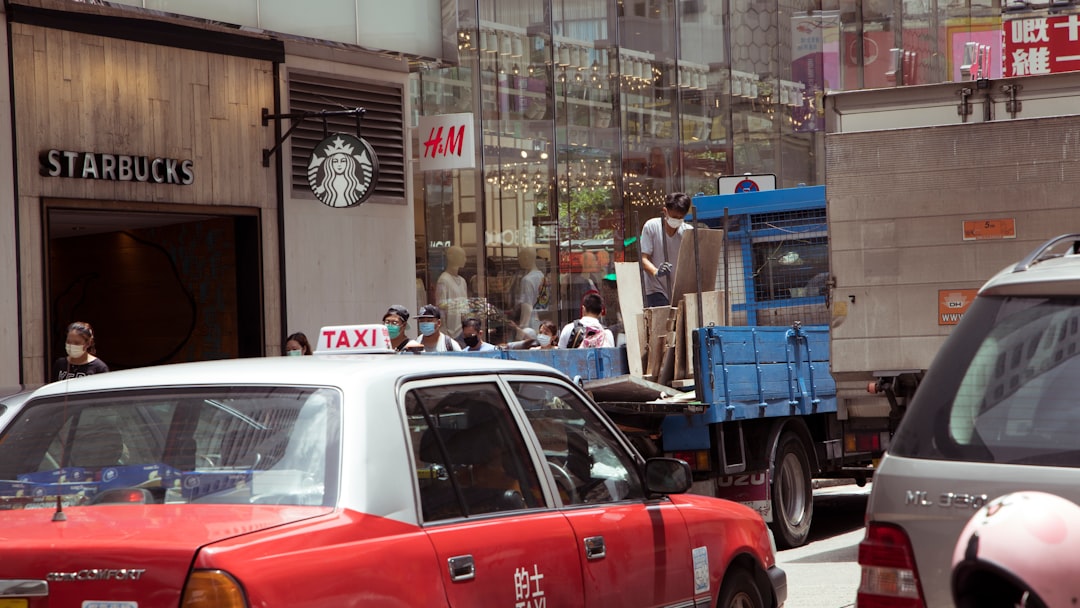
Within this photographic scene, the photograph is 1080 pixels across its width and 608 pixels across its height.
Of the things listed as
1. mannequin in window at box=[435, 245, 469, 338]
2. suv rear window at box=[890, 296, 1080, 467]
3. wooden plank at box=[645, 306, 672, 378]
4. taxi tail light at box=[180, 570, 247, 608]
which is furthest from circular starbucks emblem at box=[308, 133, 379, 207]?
suv rear window at box=[890, 296, 1080, 467]

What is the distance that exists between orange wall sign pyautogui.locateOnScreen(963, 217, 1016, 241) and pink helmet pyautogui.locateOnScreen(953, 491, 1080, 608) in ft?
23.5

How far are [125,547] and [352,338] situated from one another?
358 cm

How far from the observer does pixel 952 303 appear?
9.59 metres

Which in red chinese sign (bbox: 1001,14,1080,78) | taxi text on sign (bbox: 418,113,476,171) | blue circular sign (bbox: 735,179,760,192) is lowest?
blue circular sign (bbox: 735,179,760,192)

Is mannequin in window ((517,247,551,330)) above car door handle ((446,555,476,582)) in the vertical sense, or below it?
above

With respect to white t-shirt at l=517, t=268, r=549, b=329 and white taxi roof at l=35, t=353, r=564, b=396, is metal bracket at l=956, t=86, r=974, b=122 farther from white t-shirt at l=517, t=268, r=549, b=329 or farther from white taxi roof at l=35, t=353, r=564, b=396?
white t-shirt at l=517, t=268, r=549, b=329

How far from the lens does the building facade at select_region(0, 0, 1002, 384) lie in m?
13.3

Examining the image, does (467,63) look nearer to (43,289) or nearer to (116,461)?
(43,289)

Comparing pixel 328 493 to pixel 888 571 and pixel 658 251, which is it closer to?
pixel 888 571

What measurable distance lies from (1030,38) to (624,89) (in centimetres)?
653

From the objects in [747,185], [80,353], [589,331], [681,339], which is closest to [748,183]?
[747,185]

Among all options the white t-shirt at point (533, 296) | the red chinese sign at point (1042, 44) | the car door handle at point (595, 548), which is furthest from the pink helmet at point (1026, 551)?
the red chinese sign at point (1042, 44)

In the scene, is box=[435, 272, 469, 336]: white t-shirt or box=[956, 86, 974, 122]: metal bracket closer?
box=[956, 86, 974, 122]: metal bracket

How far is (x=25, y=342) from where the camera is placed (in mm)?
12898
